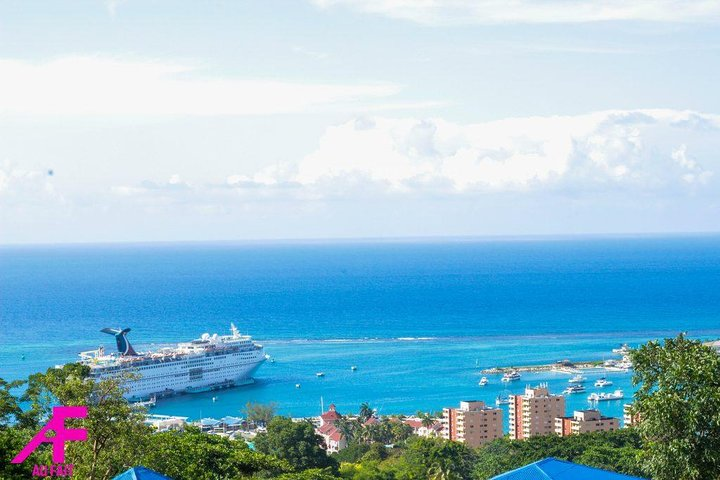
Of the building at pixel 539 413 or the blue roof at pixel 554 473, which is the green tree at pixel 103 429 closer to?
the blue roof at pixel 554 473

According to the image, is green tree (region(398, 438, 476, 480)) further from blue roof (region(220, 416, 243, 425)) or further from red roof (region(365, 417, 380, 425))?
blue roof (region(220, 416, 243, 425))

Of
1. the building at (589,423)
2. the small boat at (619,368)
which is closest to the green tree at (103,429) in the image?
the building at (589,423)

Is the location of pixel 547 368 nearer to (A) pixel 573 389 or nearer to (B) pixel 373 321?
(A) pixel 573 389

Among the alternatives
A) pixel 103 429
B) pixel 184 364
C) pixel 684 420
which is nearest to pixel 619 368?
pixel 184 364

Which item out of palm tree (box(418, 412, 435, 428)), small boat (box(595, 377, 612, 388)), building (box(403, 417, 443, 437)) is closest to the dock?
small boat (box(595, 377, 612, 388))

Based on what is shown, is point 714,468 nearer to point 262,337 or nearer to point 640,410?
point 640,410

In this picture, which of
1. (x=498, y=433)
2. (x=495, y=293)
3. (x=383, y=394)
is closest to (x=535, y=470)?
(x=498, y=433)

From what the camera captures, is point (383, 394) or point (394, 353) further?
point (394, 353)
